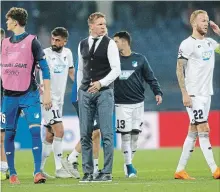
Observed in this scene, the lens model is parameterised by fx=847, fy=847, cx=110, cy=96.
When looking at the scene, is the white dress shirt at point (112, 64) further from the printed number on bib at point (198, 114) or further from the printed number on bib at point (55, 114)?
the printed number on bib at point (55, 114)

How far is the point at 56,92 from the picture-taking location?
1196cm

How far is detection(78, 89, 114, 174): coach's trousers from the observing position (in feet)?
32.4

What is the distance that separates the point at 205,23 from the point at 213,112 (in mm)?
9357

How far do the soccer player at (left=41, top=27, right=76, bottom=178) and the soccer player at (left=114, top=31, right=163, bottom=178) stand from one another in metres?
0.88

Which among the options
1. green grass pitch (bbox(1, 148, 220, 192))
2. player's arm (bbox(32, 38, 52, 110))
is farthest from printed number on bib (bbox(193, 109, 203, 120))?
player's arm (bbox(32, 38, 52, 110))

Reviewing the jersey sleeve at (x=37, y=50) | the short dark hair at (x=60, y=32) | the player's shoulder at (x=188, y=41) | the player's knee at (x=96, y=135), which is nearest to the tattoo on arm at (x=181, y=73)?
the player's shoulder at (x=188, y=41)

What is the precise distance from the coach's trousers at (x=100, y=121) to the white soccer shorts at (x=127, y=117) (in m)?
1.37

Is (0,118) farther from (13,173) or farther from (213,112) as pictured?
(213,112)

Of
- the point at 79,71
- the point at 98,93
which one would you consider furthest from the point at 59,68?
the point at 98,93

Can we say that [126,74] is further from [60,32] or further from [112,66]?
[112,66]

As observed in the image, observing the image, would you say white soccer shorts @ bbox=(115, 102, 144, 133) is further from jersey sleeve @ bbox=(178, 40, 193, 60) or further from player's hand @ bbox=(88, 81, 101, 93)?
player's hand @ bbox=(88, 81, 101, 93)

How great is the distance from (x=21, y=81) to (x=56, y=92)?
190 centimetres

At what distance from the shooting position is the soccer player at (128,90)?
11352 millimetres

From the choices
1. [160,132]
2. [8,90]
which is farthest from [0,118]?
[160,132]
